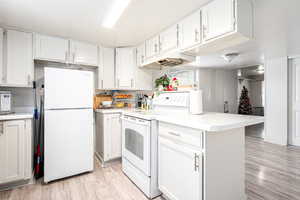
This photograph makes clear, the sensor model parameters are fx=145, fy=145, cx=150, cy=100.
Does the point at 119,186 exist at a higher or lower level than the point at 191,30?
lower

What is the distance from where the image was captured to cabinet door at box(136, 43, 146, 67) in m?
2.83

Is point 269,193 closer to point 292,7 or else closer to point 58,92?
point 292,7

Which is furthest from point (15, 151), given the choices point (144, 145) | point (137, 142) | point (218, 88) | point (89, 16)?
point (218, 88)

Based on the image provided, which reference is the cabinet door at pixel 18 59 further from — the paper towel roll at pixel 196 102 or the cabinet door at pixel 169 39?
the paper towel roll at pixel 196 102

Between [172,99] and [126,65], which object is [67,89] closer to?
[126,65]

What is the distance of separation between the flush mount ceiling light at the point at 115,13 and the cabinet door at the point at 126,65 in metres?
0.86

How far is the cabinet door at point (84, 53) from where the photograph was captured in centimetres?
266

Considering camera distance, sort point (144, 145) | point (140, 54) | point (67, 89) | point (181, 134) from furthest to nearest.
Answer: point (140, 54)
point (67, 89)
point (144, 145)
point (181, 134)

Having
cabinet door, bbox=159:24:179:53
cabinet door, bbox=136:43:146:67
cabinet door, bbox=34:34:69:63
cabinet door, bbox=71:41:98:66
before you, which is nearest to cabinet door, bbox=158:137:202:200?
cabinet door, bbox=159:24:179:53

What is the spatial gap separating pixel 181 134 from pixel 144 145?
61 cm

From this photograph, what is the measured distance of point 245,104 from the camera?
224 inches

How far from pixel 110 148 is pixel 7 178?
1370 mm

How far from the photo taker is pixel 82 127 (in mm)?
2271

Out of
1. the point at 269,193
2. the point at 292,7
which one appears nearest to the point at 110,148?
the point at 269,193
